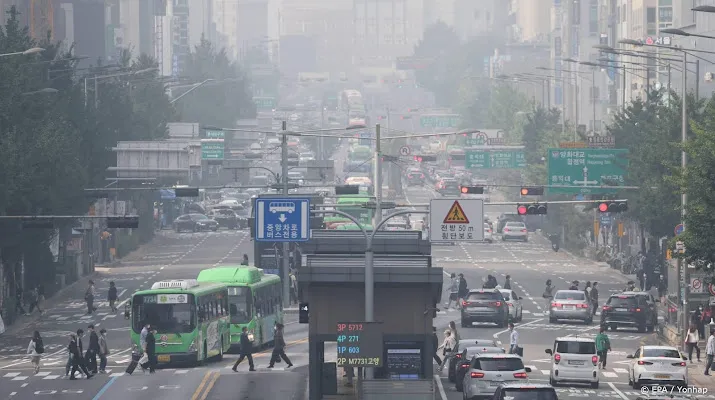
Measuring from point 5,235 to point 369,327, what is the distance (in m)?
36.1

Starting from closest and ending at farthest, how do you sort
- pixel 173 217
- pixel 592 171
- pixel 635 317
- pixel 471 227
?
pixel 471 227, pixel 635 317, pixel 592 171, pixel 173 217

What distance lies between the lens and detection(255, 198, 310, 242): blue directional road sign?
54.7m

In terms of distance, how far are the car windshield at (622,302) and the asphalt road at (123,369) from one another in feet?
41.9

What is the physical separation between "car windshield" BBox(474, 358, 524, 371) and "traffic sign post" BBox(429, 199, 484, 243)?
484 cm

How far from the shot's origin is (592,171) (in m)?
90.2

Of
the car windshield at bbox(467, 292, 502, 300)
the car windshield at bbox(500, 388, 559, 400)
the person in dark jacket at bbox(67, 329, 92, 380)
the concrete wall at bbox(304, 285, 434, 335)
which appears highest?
the concrete wall at bbox(304, 285, 434, 335)

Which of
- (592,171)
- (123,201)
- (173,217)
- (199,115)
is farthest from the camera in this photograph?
(199,115)

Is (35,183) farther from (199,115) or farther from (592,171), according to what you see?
(199,115)

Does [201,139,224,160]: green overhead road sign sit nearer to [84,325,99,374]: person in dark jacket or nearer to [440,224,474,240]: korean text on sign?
[84,325,99,374]: person in dark jacket

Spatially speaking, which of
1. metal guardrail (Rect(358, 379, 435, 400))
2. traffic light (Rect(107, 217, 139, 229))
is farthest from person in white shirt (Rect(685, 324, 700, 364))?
traffic light (Rect(107, 217, 139, 229))

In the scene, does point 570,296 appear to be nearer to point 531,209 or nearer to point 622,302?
point 622,302

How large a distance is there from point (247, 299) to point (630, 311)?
17561mm

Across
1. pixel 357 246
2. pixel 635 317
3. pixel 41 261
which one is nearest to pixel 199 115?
pixel 41 261

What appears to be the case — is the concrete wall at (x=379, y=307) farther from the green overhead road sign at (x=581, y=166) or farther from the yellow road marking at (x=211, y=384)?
the green overhead road sign at (x=581, y=166)
